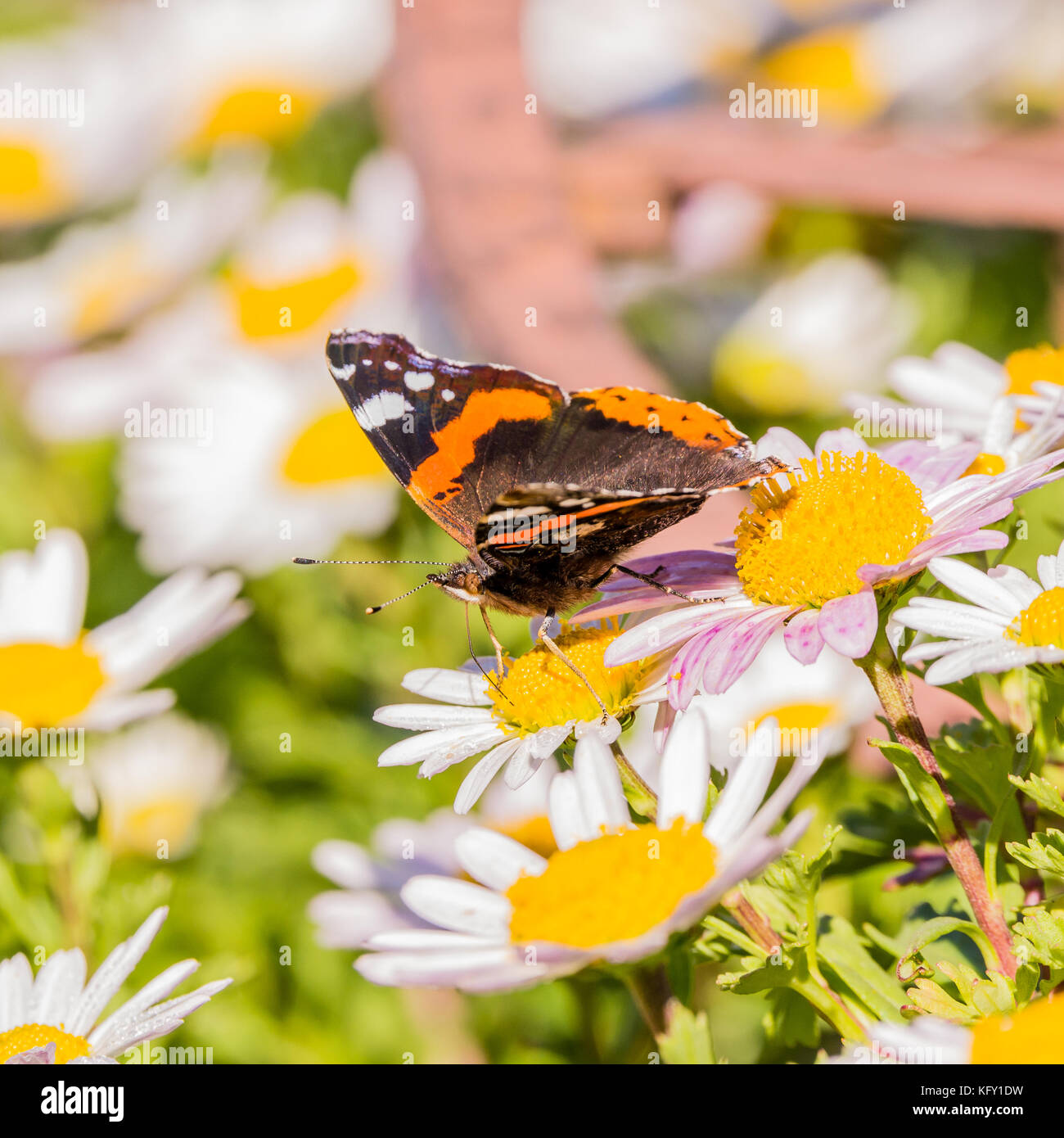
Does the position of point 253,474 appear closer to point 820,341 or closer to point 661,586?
point 820,341

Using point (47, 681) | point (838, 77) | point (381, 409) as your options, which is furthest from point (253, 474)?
point (838, 77)

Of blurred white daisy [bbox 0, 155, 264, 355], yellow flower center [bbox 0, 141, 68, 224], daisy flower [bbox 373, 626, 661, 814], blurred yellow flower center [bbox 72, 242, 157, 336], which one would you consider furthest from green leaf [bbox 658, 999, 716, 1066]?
yellow flower center [bbox 0, 141, 68, 224]

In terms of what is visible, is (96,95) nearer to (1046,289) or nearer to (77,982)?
(1046,289)

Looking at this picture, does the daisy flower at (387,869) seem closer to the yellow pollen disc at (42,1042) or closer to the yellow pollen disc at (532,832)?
the yellow pollen disc at (532,832)

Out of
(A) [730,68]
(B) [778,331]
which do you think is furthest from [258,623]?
(A) [730,68]

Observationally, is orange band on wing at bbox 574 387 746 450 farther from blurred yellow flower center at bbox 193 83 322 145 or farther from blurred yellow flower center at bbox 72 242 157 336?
blurred yellow flower center at bbox 193 83 322 145

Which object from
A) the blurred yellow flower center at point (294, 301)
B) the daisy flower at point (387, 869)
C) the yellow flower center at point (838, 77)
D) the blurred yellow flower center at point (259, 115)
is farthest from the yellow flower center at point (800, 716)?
the blurred yellow flower center at point (259, 115)
